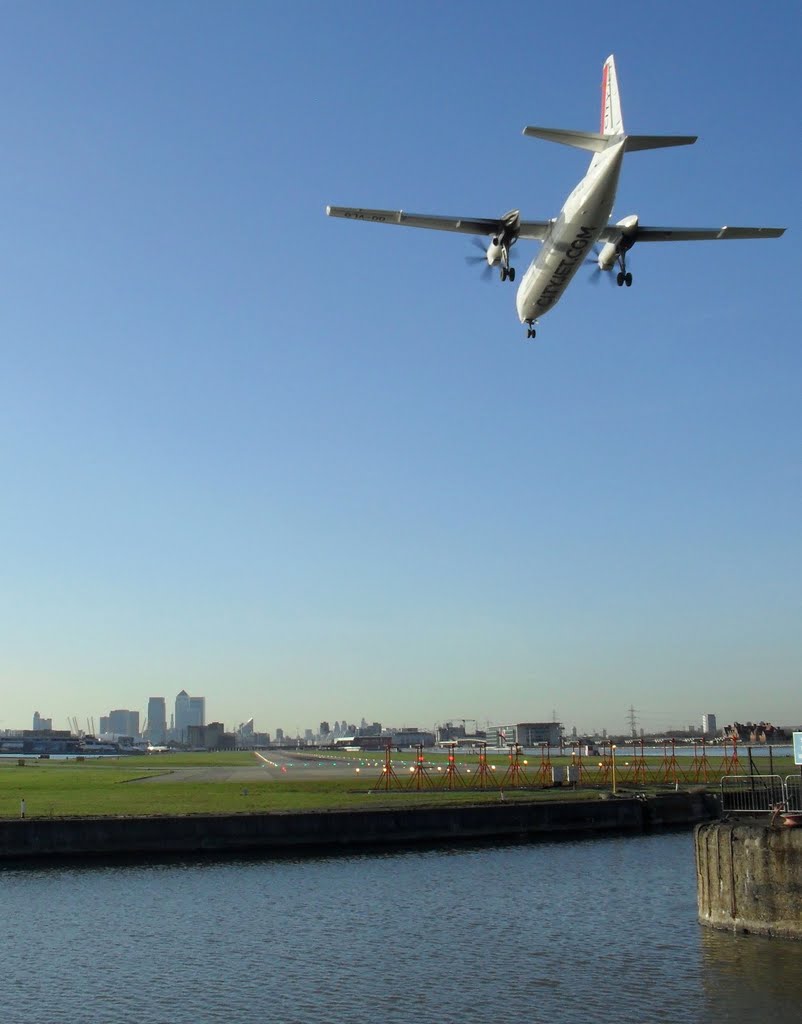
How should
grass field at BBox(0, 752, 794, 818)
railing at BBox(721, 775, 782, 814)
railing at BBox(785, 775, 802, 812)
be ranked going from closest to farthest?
railing at BBox(785, 775, 802, 812), railing at BBox(721, 775, 782, 814), grass field at BBox(0, 752, 794, 818)

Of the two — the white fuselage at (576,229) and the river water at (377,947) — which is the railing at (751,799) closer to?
the river water at (377,947)

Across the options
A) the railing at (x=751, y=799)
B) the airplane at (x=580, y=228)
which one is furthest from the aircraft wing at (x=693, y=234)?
the railing at (x=751, y=799)

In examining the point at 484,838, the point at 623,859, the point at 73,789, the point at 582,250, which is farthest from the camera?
the point at 73,789

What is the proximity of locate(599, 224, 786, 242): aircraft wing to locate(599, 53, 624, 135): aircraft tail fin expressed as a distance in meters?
5.62

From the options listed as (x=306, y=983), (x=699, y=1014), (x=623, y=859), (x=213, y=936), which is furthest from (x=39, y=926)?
(x=623, y=859)

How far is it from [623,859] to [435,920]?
1875cm

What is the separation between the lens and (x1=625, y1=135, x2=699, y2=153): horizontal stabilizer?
149 feet

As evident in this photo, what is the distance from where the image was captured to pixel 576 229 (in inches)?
1880

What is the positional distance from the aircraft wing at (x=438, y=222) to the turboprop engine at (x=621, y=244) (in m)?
4.49

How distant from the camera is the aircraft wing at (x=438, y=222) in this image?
54812 mm

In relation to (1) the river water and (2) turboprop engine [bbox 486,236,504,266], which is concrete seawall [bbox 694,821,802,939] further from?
(2) turboprop engine [bbox 486,236,504,266]

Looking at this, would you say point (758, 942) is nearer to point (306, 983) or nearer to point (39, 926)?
point (306, 983)

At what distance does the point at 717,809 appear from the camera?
73.8 m

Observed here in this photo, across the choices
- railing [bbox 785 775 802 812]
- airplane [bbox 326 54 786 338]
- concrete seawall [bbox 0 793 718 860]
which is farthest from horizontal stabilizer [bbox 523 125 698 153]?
concrete seawall [bbox 0 793 718 860]
